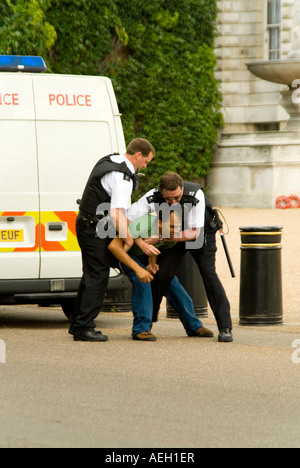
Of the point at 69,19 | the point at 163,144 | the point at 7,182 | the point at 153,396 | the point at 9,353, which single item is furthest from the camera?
the point at 163,144

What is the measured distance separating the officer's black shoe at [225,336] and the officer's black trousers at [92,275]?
40.7 inches

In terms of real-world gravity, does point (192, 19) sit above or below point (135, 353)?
above

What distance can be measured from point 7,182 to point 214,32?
17879mm

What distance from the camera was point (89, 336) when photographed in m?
9.39

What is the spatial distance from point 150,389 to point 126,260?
7.52ft

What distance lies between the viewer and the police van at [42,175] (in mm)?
10289

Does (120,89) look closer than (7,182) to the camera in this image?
No

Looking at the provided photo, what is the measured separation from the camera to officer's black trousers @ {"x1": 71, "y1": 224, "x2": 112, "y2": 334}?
937cm

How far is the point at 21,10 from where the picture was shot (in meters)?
22.5

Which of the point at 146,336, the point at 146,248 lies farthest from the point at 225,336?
the point at 146,248
